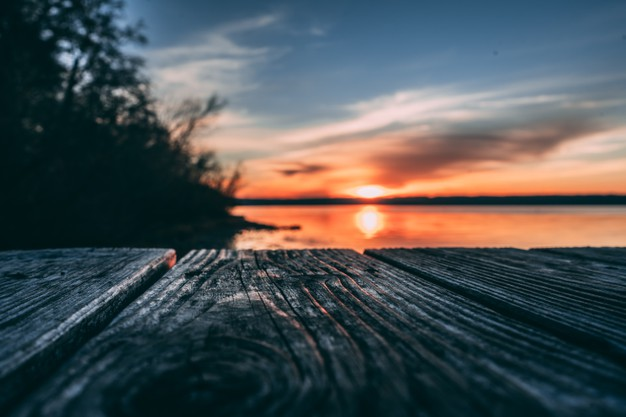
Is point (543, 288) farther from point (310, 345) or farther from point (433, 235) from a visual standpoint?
point (433, 235)

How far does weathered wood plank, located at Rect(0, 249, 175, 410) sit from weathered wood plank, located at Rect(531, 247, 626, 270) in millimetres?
2162

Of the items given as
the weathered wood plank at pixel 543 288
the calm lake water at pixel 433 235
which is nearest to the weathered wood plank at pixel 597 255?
the weathered wood plank at pixel 543 288

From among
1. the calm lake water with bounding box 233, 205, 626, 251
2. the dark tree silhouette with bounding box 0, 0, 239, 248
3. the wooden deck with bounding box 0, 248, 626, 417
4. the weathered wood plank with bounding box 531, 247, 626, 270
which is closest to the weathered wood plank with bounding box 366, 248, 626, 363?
the wooden deck with bounding box 0, 248, 626, 417

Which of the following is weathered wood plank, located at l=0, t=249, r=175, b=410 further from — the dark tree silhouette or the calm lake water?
the calm lake water

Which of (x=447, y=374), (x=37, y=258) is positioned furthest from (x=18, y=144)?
(x=447, y=374)

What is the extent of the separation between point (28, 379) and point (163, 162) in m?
13.7

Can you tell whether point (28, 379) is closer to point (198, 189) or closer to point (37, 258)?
point (37, 258)

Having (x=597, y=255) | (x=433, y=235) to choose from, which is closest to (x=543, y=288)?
(x=597, y=255)

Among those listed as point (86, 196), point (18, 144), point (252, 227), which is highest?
point (18, 144)

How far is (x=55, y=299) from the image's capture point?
1.03 m

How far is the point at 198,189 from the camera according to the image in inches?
823

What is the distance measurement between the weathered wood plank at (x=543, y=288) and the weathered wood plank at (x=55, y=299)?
3.44 ft

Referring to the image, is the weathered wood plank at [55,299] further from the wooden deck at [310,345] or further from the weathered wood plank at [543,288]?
the weathered wood plank at [543,288]

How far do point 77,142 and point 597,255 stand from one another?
9552 mm
